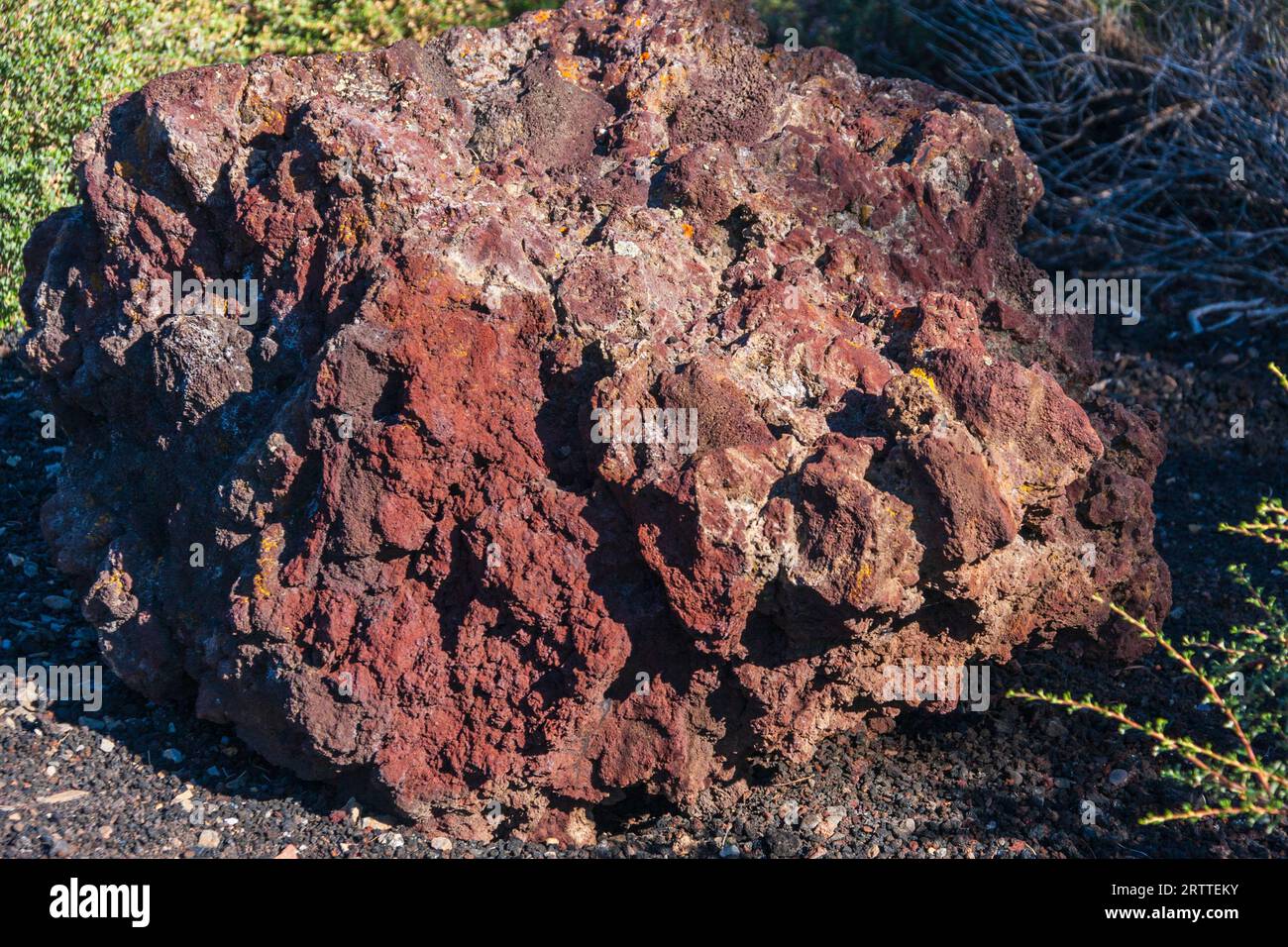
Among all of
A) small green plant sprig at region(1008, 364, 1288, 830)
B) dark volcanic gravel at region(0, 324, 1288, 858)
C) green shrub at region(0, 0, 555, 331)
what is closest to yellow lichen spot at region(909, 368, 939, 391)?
small green plant sprig at region(1008, 364, 1288, 830)

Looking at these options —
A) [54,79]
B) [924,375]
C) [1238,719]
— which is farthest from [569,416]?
[54,79]

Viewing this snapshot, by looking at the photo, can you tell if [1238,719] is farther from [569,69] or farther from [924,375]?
[569,69]

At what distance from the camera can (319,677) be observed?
3.80 meters

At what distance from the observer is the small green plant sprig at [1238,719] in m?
3.30

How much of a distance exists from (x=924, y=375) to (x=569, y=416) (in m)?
1.09

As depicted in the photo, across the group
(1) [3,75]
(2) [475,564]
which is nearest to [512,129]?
(2) [475,564]

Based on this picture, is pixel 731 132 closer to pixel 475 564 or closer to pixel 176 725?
pixel 475 564

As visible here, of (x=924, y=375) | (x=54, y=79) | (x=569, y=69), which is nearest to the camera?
(x=924, y=375)

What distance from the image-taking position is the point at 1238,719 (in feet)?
11.5

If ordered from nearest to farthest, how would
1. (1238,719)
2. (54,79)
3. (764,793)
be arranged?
(1238,719) → (764,793) → (54,79)

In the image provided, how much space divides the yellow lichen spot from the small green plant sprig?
838mm

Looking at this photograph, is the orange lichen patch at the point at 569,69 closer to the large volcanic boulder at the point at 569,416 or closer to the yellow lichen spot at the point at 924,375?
the large volcanic boulder at the point at 569,416

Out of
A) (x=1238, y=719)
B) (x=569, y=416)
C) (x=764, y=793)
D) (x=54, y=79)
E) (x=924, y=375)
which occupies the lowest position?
(x=764, y=793)

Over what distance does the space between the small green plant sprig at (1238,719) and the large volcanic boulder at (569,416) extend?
37 cm
